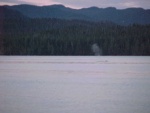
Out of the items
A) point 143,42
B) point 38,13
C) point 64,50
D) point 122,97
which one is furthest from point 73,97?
point 38,13

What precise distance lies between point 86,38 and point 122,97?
49.3 meters

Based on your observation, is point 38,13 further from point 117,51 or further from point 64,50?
point 117,51

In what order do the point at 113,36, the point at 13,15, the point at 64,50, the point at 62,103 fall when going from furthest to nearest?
1. the point at 13,15
2. the point at 64,50
3. the point at 113,36
4. the point at 62,103

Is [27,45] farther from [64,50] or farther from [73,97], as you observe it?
[73,97]

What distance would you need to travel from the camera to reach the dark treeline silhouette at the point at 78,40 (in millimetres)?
54791

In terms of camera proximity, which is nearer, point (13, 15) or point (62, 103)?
point (62, 103)

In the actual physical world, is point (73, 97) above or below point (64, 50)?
above

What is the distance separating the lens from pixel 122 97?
14211mm

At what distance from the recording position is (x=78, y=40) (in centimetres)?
6191

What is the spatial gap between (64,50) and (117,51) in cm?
990

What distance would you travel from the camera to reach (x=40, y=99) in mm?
13477

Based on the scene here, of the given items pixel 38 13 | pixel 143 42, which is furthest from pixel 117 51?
pixel 38 13

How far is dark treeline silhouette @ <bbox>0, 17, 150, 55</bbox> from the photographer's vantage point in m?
54.8

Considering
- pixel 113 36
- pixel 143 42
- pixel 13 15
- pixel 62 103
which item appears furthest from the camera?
pixel 13 15
